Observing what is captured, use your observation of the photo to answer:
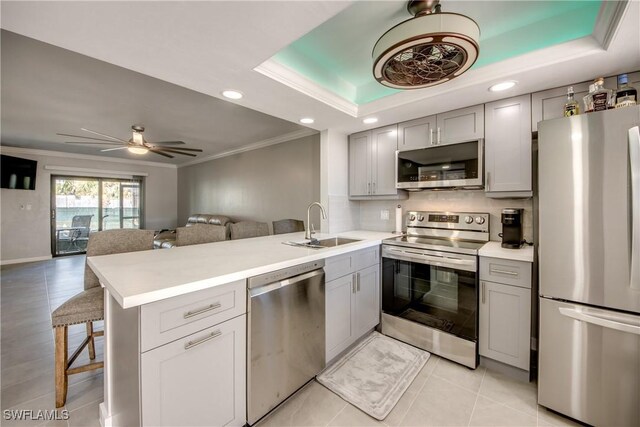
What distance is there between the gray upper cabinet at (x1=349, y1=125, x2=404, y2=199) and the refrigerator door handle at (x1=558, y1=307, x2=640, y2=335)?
167 cm

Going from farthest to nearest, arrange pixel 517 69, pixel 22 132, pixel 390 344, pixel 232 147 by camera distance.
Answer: pixel 232 147
pixel 22 132
pixel 390 344
pixel 517 69

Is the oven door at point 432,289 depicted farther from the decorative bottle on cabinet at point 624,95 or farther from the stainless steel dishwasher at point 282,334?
the decorative bottle on cabinet at point 624,95

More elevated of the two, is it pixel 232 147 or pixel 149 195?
pixel 232 147

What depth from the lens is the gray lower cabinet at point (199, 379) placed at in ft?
3.51

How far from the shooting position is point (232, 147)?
550 centimetres

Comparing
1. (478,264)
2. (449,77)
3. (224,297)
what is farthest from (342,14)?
(478,264)

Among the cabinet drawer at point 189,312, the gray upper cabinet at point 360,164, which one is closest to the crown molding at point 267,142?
the gray upper cabinet at point 360,164

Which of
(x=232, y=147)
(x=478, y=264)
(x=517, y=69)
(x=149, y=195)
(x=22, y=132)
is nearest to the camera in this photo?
(x=517, y=69)

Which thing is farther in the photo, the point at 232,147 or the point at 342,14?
the point at 232,147

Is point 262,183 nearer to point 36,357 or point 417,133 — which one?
point 417,133

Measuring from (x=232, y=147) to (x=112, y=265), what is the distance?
14.6ft

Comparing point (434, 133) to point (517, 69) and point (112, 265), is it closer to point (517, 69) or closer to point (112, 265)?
point (517, 69)

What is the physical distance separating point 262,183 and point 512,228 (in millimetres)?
4046

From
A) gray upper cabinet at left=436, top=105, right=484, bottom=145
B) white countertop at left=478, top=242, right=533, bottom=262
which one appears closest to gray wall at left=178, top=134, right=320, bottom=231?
gray upper cabinet at left=436, top=105, right=484, bottom=145
